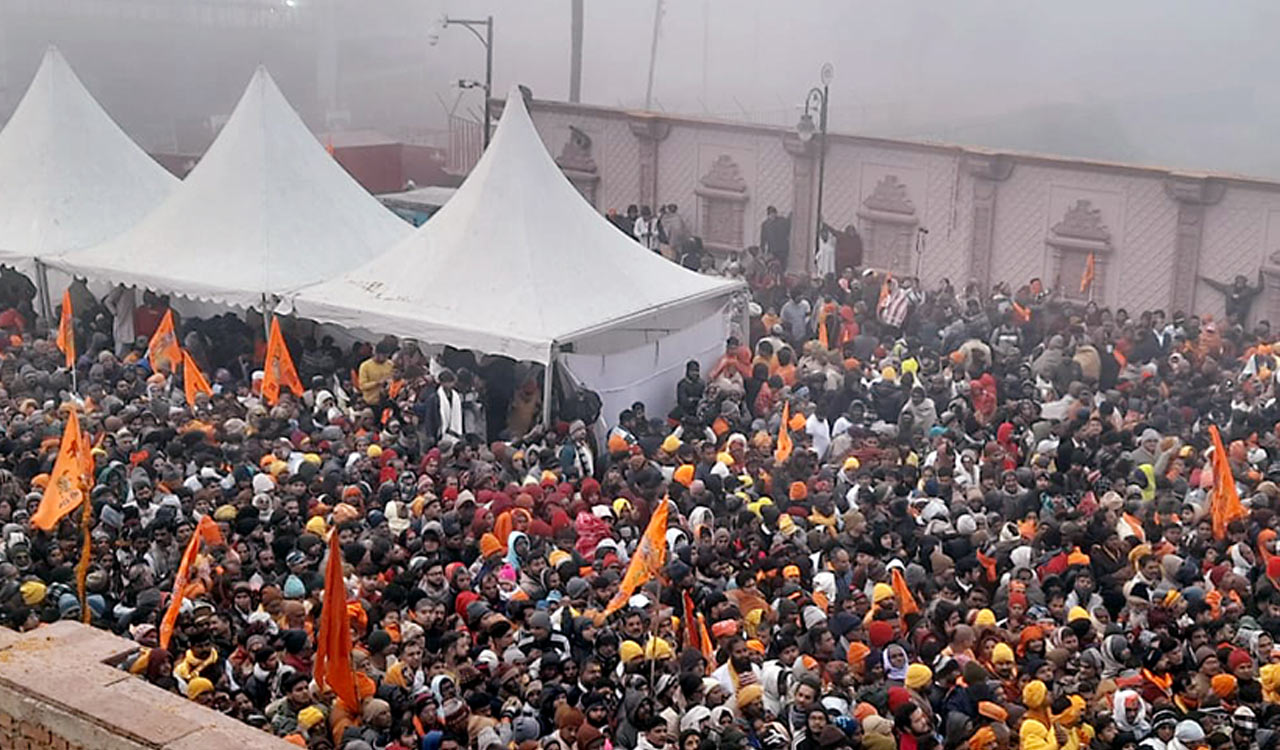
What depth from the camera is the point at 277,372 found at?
11.4 m

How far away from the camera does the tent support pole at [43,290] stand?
1416 cm

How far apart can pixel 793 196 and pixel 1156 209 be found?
4.65 meters

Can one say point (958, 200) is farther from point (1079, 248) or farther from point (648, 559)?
point (648, 559)

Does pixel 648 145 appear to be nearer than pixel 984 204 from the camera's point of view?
No

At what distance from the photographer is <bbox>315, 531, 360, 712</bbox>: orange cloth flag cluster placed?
633 centimetres

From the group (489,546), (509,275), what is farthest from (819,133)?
(489,546)

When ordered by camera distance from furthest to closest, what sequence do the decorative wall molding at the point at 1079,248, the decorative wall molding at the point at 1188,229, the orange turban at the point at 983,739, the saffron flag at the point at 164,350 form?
the decorative wall molding at the point at 1079,248 → the decorative wall molding at the point at 1188,229 → the saffron flag at the point at 164,350 → the orange turban at the point at 983,739

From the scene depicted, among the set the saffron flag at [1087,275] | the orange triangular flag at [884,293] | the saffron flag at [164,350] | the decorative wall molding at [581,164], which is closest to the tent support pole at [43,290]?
the saffron flag at [164,350]

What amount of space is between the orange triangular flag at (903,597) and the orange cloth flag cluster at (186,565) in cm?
342

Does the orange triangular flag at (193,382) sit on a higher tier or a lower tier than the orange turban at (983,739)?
higher

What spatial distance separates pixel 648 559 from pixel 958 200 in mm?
12273

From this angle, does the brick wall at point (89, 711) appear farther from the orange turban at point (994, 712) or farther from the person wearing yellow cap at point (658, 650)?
the orange turban at point (994, 712)

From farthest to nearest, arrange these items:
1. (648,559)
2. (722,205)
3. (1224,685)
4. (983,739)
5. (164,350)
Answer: (722,205) < (164,350) < (648,559) < (1224,685) < (983,739)

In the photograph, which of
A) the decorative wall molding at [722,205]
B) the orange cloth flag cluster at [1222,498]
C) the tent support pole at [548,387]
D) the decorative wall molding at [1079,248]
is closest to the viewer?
the orange cloth flag cluster at [1222,498]
